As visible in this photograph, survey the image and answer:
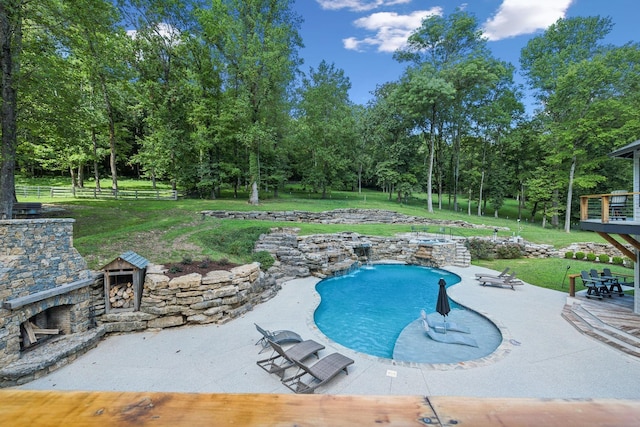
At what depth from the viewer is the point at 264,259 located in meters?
13.1

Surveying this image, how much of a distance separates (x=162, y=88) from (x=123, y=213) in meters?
13.4

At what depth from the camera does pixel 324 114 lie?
1328 inches

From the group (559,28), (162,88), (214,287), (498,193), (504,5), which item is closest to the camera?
(214,287)

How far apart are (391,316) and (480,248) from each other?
11.7 meters

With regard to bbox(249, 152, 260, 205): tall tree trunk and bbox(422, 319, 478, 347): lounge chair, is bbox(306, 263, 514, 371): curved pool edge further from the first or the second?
bbox(249, 152, 260, 205): tall tree trunk

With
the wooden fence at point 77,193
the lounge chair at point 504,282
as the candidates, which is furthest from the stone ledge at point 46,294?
the wooden fence at point 77,193

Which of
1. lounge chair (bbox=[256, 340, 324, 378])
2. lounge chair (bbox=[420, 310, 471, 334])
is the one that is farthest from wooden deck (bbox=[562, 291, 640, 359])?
lounge chair (bbox=[256, 340, 324, 378])

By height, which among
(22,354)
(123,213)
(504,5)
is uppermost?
(504,5)

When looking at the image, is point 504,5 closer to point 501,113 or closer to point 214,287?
point 501,113

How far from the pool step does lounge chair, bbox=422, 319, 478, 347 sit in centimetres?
342

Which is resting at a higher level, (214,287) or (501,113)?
(501,113)

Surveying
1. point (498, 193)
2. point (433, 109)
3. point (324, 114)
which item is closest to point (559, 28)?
point (433, 109)

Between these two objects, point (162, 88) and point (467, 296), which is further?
point (162, 88)

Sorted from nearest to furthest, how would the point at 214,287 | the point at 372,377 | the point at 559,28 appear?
1. the point at 372,377
2. the point at 214,287
3. the point at 559,28
